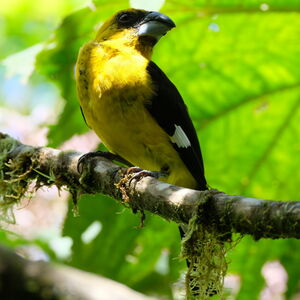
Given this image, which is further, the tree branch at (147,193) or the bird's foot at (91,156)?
the bird's foot at (91,156)

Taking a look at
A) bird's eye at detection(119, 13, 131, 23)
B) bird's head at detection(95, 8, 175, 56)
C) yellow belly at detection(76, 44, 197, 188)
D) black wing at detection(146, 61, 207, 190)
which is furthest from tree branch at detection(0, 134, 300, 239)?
bird's eye at detection(119, 13, 131, 23)

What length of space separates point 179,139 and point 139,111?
0.30 meters

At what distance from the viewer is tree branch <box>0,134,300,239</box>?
1847 millimetres

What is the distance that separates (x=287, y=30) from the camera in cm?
388

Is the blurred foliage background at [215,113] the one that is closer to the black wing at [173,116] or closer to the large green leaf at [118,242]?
the large green leaf at [118,242]

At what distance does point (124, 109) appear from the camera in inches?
129

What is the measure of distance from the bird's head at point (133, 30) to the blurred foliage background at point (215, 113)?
0.32 ft

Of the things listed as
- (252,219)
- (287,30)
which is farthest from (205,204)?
(287,30)

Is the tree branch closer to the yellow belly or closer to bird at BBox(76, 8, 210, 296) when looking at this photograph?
bird at BBox(76, 8, 210, 296)

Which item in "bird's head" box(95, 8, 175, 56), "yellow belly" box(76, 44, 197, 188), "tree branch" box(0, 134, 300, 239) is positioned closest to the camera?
"tree branch" box(0, 134, 300, 239)

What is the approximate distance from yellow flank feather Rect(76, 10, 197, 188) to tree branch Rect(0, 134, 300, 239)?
29 cm

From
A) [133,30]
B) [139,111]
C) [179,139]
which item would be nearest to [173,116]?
[179,139]

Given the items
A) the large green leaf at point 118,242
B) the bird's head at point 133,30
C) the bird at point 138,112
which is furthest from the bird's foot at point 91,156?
the bird's head at point 133,30

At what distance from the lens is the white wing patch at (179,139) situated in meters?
3.40
